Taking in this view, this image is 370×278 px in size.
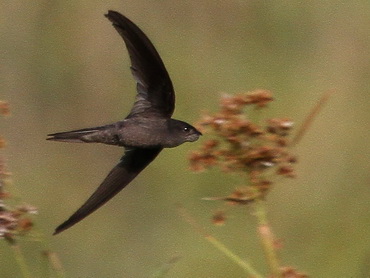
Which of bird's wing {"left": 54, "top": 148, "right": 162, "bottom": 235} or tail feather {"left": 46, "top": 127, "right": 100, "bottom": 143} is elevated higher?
A: tail feather {"left": 46, "top": 127, "right": 100, "bottom": 143}

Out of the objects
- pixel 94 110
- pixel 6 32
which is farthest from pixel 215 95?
pixel 6 32

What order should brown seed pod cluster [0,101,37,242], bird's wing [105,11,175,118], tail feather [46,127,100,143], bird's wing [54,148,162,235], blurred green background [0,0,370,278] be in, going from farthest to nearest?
blurred green background [0,0,370,278], bird's wing [105,11,175,118], bird's wing [54,148,162,235], tail feather [46,127,100,143], brown seed pod cluster [0,101,37,242]

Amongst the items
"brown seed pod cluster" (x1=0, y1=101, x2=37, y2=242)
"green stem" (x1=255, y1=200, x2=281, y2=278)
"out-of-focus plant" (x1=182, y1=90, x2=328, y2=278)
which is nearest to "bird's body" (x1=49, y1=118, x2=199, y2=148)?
"out-of-focus plant" (x1=182, y1=90, x2=328, y2=278)

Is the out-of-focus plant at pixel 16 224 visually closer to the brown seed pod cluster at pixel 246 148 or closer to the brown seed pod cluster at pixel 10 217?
the brown seed pod cluster at pixel 10 217

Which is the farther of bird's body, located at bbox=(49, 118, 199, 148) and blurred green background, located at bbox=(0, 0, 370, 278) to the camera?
blurred green background, located at bbox=(0, 0, 370, 278)

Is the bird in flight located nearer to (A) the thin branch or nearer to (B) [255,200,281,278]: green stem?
(A) the thin branch

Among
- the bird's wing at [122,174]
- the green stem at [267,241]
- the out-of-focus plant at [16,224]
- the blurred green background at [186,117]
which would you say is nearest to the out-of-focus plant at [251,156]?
the green stem at [267,241]

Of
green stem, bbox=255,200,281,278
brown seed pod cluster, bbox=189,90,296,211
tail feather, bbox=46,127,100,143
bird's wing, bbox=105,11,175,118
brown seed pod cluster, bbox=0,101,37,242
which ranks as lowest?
green stem, bbox=255,200,281,278

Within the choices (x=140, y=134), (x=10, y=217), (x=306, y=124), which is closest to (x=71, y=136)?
(x=140, y=134)
